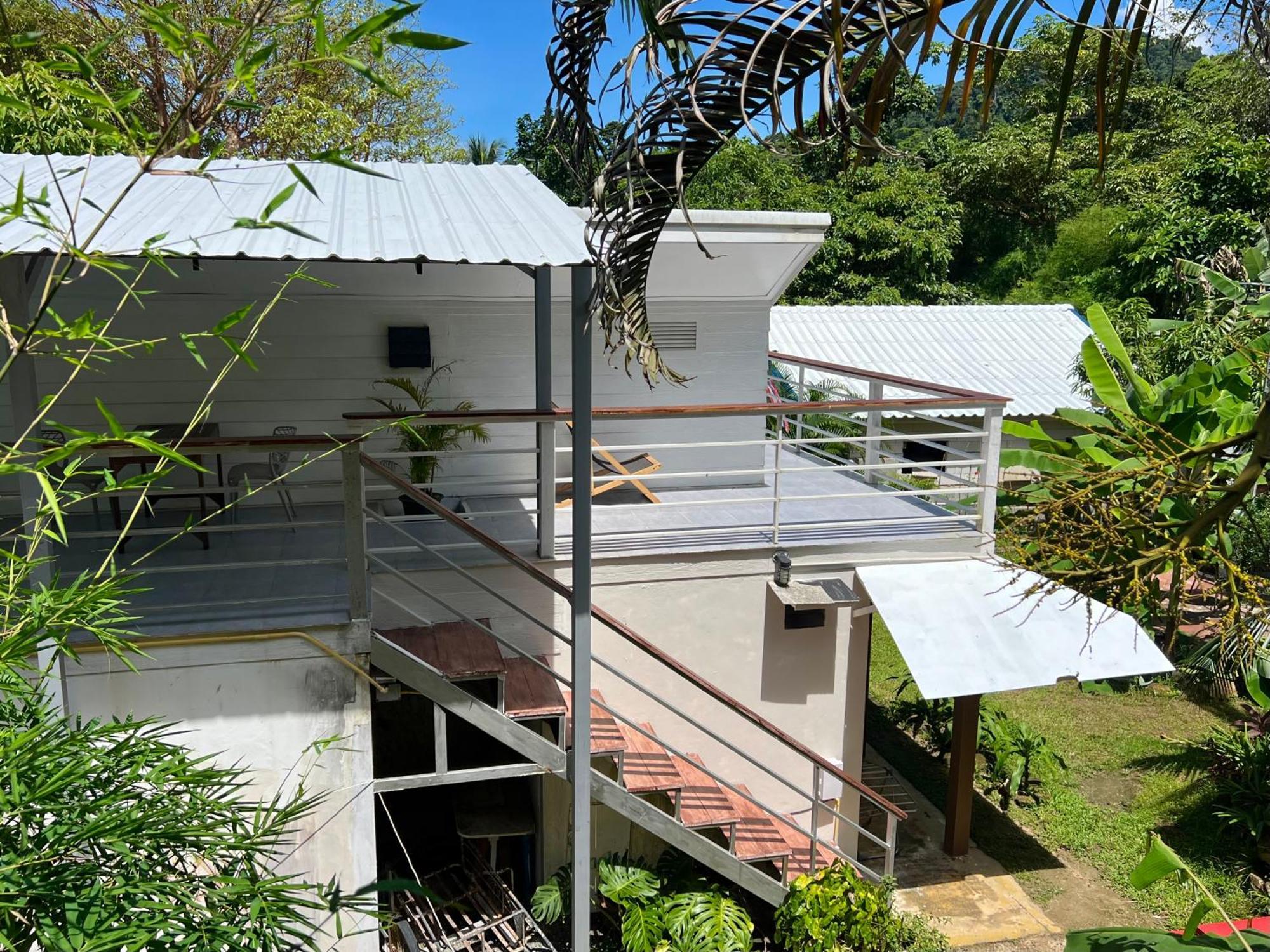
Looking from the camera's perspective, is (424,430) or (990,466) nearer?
(990,466)

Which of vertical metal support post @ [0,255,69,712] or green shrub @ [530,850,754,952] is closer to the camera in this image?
vertical metal support post @ [0,255,69,712]

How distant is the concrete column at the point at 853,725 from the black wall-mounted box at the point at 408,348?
4.32 meters

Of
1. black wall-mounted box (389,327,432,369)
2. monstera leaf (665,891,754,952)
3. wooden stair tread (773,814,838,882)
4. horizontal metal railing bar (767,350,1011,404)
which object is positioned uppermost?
black wall-mounted box (389,327,432,369)

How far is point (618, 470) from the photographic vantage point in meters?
8.54

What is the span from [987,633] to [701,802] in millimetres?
2404

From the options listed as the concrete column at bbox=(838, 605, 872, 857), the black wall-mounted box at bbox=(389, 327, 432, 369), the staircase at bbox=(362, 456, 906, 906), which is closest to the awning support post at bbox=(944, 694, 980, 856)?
the concrete column at bbox=(838, 605, 872, 857)

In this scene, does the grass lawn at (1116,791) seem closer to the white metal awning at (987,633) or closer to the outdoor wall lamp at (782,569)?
the white metal awning at (987,633)

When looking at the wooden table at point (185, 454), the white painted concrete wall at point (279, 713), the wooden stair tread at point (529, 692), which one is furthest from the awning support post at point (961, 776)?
the wooden table at point (185, 454)

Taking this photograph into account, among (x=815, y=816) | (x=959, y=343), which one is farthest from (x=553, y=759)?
(x=959, y=343)

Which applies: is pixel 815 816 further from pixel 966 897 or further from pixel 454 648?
pixel 454 648

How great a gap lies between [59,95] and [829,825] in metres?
10.9

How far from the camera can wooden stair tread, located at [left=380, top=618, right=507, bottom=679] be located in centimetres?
562

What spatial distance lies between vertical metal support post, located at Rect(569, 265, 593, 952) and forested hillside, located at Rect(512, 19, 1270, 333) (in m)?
15.7

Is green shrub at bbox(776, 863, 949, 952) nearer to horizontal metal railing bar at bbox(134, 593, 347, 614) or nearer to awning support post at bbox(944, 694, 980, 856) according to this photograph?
awning support post at bbox(944, 694, 980, 856)
